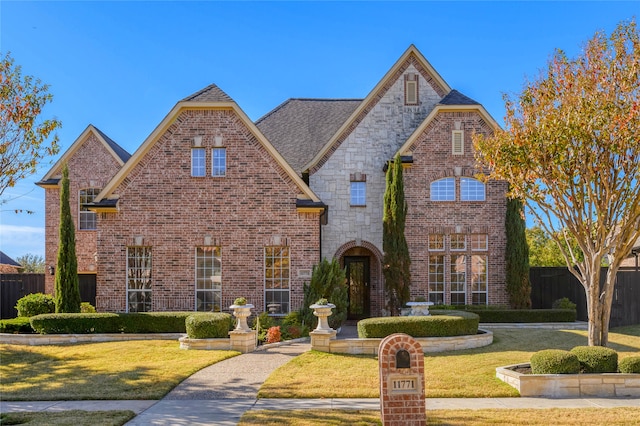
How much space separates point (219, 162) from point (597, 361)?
1341 centimetres

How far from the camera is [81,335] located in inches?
661

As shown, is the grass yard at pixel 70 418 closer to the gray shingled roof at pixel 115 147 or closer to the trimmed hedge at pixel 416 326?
the trimmed hedge at pixel 416 326

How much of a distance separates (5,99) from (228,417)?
9.39 metres

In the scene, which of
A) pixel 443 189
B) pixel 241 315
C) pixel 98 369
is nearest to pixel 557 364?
pixel 241 315

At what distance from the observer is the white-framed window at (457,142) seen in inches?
848

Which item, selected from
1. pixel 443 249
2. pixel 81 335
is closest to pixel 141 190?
pixel 81 335

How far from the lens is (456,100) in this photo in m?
21.7

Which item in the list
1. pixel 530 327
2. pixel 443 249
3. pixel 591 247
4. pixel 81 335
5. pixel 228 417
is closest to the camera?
pixel 228 417

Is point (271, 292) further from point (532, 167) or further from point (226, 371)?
point (532, 167)

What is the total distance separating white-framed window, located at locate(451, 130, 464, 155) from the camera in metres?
21.5

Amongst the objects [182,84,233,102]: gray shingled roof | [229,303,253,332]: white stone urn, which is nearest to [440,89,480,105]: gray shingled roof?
[182,84,233,102]: gray shingled roof

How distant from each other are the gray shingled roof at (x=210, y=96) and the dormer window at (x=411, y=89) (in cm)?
752

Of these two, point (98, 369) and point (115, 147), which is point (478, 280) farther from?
point (115, 147)

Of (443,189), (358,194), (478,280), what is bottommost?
(478,280)
